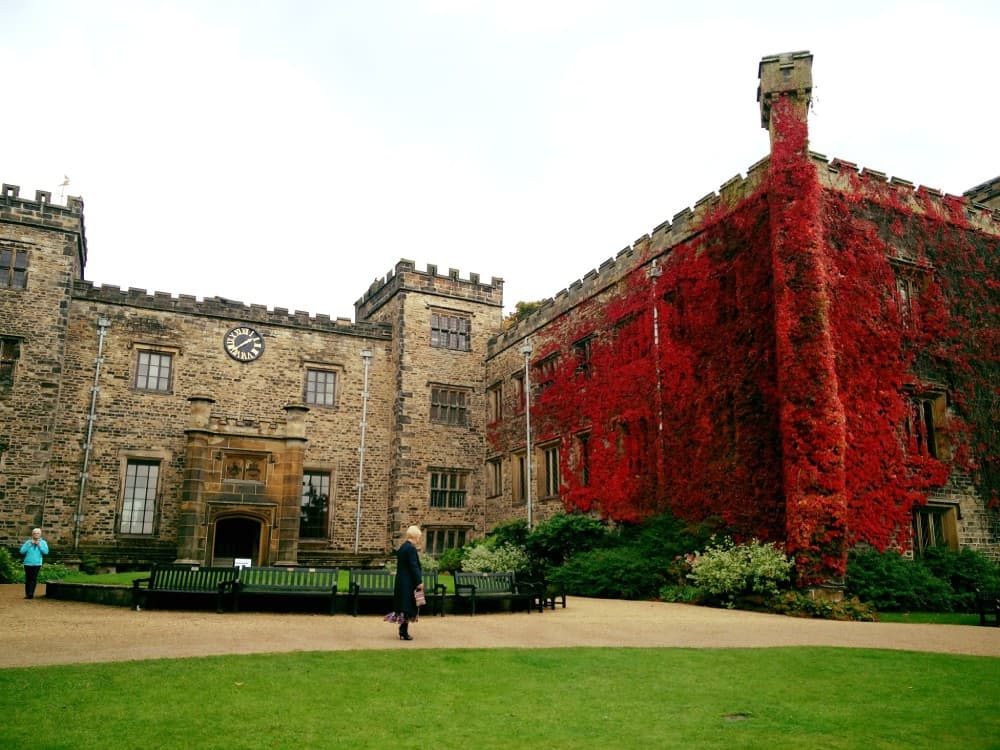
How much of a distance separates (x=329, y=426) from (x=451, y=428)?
4.42m

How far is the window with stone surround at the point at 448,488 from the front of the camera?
28.3m

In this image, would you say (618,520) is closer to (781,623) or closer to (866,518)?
(866,518)

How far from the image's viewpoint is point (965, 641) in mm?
10891

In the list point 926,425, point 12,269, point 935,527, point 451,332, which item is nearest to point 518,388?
point 451,332

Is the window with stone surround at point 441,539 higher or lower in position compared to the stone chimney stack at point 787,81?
lower

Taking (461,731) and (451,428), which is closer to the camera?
(461,731)

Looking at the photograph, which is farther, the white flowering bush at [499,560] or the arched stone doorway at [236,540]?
the arched stone doorway at [236,540]

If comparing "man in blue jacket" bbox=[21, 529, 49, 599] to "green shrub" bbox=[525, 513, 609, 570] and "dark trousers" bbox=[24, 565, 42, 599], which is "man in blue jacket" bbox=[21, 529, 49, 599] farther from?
"green shrub" bbox=[525, 513, 609, 570]

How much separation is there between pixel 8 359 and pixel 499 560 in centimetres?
1524

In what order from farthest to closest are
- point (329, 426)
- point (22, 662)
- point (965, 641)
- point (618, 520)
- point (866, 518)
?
point (329, 426)
point (618, 520)
point (866, 518)
point (965, 641)
point (22, 662)

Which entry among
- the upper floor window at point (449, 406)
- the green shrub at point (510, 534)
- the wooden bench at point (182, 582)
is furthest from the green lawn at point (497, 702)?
the upper floor window at point (449, 406)

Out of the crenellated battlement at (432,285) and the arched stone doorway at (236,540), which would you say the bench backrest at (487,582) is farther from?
the crenellated battlement at (432,285)

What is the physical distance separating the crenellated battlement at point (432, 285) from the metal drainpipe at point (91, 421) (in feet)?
31.9

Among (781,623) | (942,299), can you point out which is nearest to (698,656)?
(781,623)
